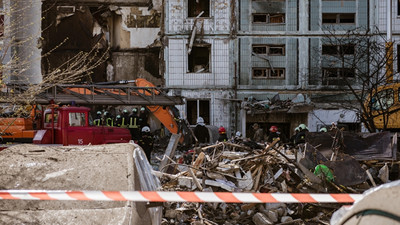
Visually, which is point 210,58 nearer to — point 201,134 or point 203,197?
point 201,134

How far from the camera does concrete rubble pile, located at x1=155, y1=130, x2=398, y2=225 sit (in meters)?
8.72

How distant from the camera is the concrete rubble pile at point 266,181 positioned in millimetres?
8719

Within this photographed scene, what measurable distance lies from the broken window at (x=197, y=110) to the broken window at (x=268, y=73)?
319cm

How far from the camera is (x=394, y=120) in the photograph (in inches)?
727

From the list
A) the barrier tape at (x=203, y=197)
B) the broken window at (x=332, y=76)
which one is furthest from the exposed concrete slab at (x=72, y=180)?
the broken window at (x=332, y=76)

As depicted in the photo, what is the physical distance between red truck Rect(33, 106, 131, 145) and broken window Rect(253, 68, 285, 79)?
13.5 metres

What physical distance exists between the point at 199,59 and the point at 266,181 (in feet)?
60.1

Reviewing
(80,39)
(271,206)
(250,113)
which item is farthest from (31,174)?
(80,39)

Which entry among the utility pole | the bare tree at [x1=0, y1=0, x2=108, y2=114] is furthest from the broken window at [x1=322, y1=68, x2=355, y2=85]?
the bare tree at [x1=0, y1=0, x2=108, y2=114]

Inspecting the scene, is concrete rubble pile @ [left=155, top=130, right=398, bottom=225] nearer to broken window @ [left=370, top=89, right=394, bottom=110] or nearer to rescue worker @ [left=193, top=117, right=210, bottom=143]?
broken window @ [left=370, top=89, right=394, bottom=110]

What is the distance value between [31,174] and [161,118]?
50.3ft

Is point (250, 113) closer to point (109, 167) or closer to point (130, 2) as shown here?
point (130, 2)

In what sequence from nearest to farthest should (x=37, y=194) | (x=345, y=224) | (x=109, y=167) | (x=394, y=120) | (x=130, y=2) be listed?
(x=345, y=224) → (x=37, y=194) → (x=109, y=167) → (x=394, y=120) → (x=130, y=2)

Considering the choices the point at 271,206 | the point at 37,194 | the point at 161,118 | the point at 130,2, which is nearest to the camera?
the point at 37,194
